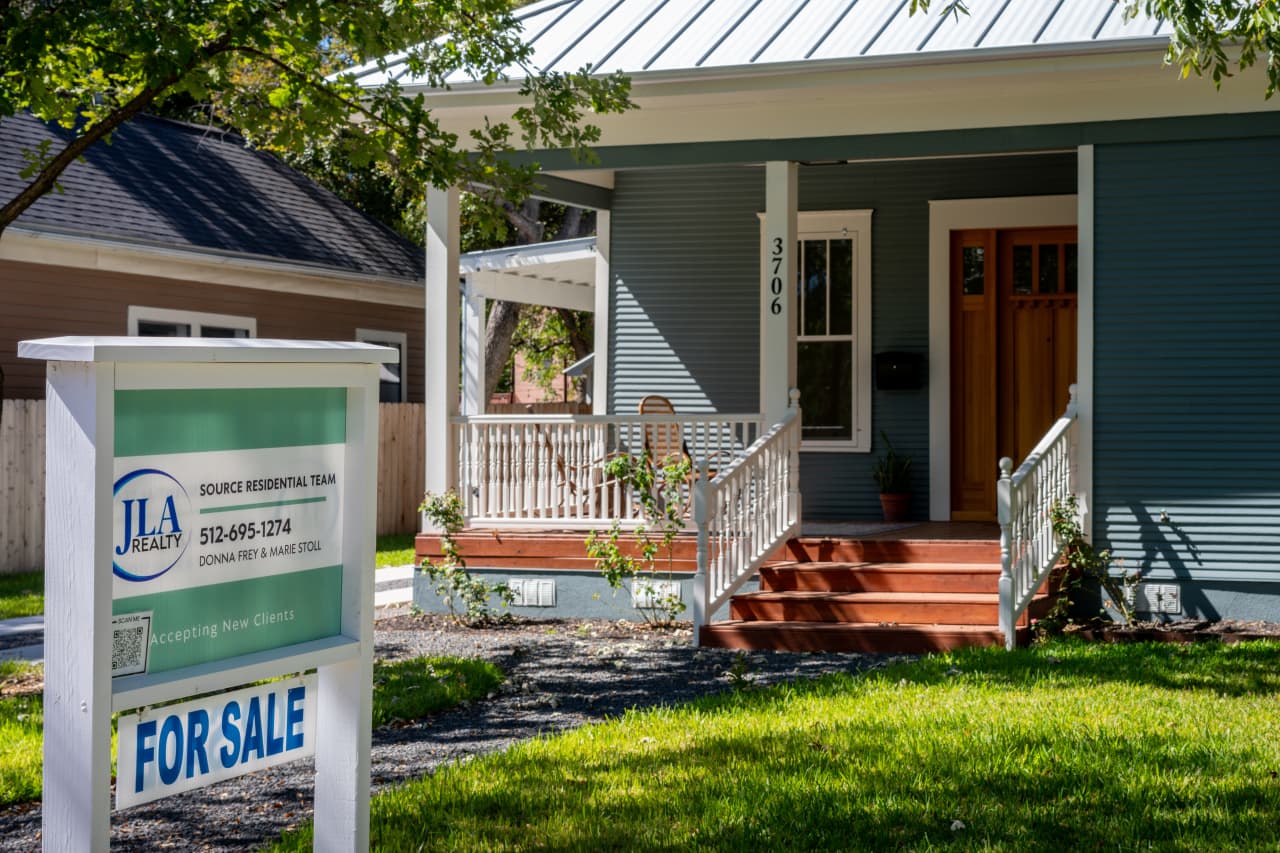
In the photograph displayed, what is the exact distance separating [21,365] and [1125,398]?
37.4ft

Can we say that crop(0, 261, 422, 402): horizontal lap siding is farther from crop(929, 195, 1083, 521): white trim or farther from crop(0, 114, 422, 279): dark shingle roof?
crop(929, 195, 1083, 521): white trim

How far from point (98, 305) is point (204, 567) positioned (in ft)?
45.6

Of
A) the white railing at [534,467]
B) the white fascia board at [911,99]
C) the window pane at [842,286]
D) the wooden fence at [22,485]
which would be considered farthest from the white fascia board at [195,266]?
the window pane at [842,286]

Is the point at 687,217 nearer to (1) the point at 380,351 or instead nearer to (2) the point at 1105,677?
(2) the point at 1105,677

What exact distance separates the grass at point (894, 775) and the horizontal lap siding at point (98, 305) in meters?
10.5

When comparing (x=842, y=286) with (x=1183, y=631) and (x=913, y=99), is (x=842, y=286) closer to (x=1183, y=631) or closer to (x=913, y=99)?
(x=913, y=99)

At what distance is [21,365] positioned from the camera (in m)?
15.5

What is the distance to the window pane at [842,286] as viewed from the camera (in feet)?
42.4

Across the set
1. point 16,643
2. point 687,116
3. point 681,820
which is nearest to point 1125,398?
point 687,116

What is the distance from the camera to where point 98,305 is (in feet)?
53.1

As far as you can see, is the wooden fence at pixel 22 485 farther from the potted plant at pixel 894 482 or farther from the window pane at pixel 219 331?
the potted plant at pixel 894 482

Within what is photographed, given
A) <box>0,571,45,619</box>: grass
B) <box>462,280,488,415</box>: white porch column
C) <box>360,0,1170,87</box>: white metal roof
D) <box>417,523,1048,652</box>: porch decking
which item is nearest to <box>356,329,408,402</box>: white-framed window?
<box>462,280,488,415</box>: white porch column

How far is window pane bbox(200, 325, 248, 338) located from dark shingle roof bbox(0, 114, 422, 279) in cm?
95

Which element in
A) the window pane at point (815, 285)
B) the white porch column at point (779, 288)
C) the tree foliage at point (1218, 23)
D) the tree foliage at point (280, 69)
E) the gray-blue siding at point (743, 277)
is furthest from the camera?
the window pane at point (815, 285)
